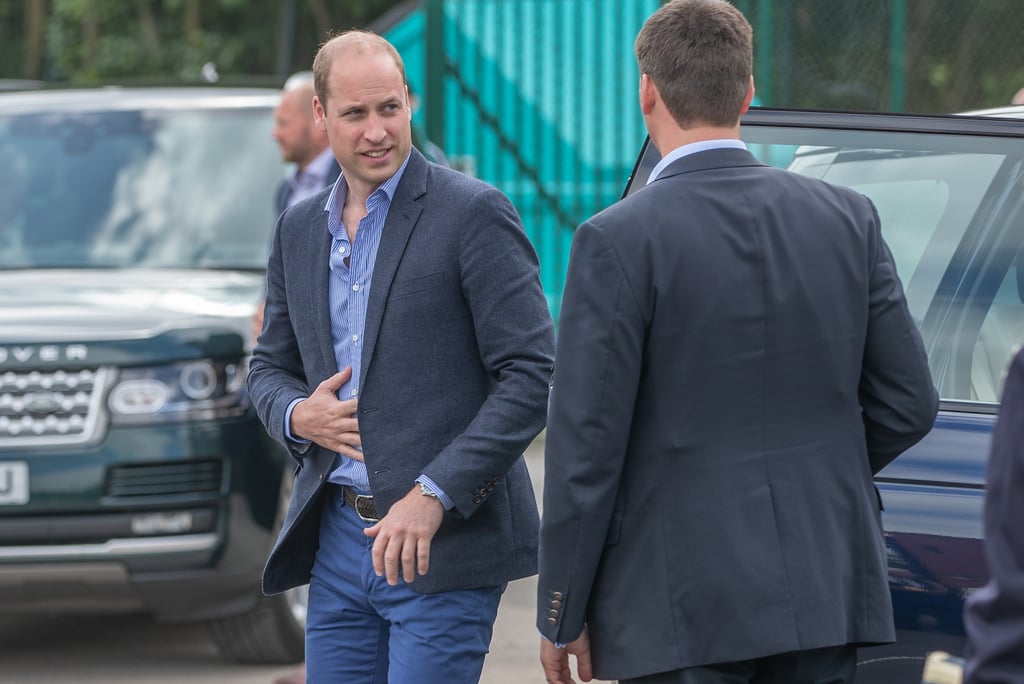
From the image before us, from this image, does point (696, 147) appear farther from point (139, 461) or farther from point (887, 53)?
point (887, 53)

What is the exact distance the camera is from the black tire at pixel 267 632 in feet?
16.9

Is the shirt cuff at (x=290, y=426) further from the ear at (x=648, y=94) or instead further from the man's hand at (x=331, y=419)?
the ear at (x=648, y=94)

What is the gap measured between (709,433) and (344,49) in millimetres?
1155

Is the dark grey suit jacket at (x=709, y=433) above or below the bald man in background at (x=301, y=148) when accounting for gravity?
above

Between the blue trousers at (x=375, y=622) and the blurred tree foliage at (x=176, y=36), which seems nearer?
the blue trousers at (x=375, y=622)

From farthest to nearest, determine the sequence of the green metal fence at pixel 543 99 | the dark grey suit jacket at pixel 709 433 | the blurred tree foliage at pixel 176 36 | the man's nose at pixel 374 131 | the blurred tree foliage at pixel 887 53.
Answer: the blurred tree foliage at pixel 176 36 < the green metal fence at pixel 543 99 < the blurred tree foliage at pixel 887 53 < the man's nose at pixel 374 131 < the dark grey suit jacket at pixel 709 433

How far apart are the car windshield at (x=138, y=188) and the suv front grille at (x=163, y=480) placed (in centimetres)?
109

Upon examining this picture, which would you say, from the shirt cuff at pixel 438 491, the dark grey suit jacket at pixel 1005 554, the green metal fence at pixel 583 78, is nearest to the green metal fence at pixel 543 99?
the green metal fence at pixel 583 78

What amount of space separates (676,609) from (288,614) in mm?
3078

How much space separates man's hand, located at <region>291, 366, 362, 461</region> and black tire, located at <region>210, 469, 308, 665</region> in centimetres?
219

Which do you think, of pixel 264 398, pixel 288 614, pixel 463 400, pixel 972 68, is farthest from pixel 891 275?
pixel 972 68

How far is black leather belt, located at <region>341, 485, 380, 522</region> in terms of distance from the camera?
9.48ft

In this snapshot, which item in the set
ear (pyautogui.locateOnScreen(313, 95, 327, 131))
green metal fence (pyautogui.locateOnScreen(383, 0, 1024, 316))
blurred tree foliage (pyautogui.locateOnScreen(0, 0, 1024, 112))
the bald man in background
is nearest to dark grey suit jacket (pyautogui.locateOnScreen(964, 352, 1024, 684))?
ear (pyautogui.locateOnScreen(313, 95, 327, 131))

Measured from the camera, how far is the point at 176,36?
23.5 meters
